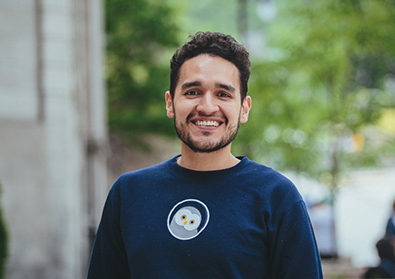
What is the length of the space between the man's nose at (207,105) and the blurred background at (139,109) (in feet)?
14.5

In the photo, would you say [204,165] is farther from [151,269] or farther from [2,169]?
[2,169]

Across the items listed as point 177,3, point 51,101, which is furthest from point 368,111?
point 177,3

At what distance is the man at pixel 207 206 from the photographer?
212 cm

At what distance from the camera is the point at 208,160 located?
7.60ft

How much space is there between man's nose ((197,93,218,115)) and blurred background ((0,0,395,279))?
443 centimetres

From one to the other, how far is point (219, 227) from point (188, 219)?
0.12 m

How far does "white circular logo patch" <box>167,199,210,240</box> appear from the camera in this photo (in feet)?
7.09

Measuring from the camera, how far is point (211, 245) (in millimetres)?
2119

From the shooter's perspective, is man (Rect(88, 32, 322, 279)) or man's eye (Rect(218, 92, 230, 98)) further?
man's eye (Rect(218, 92, 230, 98))

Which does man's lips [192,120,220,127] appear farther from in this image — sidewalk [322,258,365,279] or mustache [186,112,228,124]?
sidewalk [322,258,365,279]

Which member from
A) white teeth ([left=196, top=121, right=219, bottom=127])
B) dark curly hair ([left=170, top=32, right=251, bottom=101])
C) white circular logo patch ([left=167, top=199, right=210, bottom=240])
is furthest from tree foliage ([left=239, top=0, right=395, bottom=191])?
white circular logo patch ([left=167, top=199, right=210, bottom=240])

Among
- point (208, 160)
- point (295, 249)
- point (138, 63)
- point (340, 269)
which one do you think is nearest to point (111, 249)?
point (208, 160)

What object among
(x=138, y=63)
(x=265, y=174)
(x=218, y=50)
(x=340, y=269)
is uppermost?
(x=138, y=63)

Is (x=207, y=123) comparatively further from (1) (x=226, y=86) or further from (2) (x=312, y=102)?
(2) (x=312, y=102)
